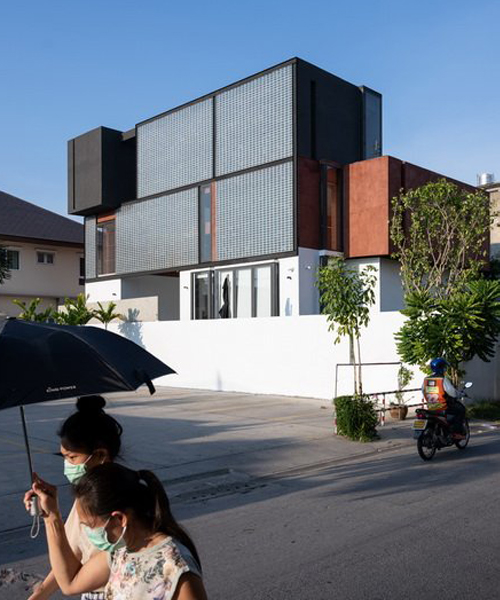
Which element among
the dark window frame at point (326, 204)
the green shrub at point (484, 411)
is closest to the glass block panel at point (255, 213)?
the dark window frame at point (326, 204)

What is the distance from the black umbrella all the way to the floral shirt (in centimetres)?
118

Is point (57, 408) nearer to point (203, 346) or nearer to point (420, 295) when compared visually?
point (203, 346)

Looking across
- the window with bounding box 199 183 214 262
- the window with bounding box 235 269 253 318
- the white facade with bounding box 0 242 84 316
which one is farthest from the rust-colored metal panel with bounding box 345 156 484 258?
the white facade with bounding box 0 242 84 316

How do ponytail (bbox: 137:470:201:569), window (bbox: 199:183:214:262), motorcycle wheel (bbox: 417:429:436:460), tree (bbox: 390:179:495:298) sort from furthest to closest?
1. window (bbox: 199:183:214:262)
2. tree (bbox: 390:179:495:298)
3. motorcycle wheel (bbox: 417:429:436:460)
4. ponytail (bbox: 137:470:201:569)

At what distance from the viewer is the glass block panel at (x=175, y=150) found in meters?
29.0

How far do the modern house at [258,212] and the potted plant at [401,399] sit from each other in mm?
4039

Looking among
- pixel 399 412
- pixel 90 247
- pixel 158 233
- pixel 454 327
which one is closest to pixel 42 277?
pixel 90 247

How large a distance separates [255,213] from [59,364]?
23589mm

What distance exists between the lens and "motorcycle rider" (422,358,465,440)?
11148 mm

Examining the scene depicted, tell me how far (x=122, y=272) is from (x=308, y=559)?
2834 cm

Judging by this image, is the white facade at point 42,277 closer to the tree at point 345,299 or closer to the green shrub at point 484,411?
the tree at point 345,299

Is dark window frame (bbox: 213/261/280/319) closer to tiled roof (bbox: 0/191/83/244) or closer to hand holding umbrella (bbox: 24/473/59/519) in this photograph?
tiled roof (bbox: 0/191/83/244)

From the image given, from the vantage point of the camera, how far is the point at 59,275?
138 feet

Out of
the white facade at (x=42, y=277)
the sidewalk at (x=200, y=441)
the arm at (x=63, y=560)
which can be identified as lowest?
the sidewalk at (x=200, y=441)
